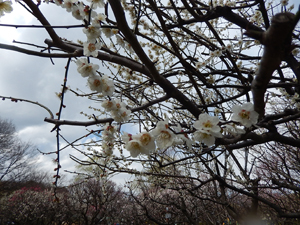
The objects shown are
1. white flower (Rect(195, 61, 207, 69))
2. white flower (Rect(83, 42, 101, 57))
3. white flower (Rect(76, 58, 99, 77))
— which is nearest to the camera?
white flower (Rect(83, 42, 101, 57))

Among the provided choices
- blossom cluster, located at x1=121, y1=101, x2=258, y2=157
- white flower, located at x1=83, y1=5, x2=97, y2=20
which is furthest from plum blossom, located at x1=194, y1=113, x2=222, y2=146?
white flower, located at x1=83, y1=5, x2=97, y2=20

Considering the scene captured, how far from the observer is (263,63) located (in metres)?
0.72

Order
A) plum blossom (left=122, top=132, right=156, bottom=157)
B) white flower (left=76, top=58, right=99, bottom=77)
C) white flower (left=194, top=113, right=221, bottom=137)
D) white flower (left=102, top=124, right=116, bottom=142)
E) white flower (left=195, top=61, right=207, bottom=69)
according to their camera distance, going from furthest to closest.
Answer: white flower (left=195, top=61, right=207, bottom=69)
white flower (left=102, top=124, right=116, bottom=142)
white flower (left=76, top=58, right=99, bottom=77)
plum blossom (left=122, top=132, right=156, bottom=157)
white flower (left=194, top=113, right=221, bottom=137)

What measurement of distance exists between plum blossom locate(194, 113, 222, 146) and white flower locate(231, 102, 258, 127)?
0.14 m

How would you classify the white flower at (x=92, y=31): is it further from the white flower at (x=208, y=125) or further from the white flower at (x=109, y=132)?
the white flower at (x=208, y=125)

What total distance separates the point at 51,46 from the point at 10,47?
0.33m

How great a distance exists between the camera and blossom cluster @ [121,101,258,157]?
3.47ft

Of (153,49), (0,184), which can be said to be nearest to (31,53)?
(153,49)

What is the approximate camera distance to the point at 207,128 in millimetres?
1051

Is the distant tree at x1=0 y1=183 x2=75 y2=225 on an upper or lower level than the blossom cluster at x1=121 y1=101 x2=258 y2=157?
lower

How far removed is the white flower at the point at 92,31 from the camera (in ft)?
4.48

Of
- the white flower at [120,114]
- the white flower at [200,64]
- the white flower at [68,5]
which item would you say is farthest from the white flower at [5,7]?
the white flower at [200,64]

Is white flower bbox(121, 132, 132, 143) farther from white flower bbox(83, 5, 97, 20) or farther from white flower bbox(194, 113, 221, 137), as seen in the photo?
white flower bbox(83, 5, 97, 20)

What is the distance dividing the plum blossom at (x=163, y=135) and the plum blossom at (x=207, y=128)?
0.17 metres
